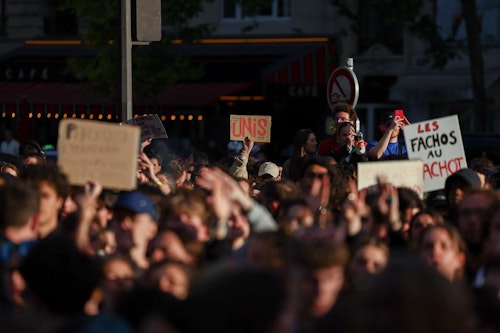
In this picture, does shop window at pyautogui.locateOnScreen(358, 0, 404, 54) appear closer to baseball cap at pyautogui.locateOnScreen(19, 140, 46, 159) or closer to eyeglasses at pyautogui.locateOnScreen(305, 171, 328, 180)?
baseball cap at pyautogui.locateOnScreen(19, 140, 46, 159)

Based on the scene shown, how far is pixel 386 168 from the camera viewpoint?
910cm

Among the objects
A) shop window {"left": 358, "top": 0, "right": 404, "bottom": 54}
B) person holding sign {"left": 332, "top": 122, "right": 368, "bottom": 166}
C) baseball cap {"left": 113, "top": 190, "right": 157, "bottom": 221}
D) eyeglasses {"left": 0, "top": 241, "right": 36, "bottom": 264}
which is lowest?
eyeglasses {"left": 0, "top": 241, "right": 36, "bottom": 264}

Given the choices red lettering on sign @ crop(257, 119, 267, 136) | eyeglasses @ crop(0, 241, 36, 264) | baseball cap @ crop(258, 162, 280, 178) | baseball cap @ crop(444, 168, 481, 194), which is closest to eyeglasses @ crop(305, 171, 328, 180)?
baseball cap @ crop(444, 168, 481, 194)

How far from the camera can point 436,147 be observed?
10.8 metres

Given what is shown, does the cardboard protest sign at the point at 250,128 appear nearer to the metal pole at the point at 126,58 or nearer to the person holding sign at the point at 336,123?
the metal pole at the point at 126,58

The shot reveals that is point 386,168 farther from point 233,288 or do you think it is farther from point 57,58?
point 57,58

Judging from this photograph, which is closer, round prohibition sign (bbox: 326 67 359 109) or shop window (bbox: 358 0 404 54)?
round prohibition sign (bbox: 326 67 359 109)

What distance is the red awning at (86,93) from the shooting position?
29422 millimetres

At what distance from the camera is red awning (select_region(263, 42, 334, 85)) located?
2961 centimetres

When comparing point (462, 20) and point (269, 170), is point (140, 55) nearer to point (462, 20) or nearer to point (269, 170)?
point (462, 20)

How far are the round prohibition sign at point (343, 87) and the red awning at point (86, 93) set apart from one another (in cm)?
1373

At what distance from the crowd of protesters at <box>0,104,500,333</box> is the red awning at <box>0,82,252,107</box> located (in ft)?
64.4

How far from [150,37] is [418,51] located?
631 inches

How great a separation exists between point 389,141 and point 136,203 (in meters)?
4.72
